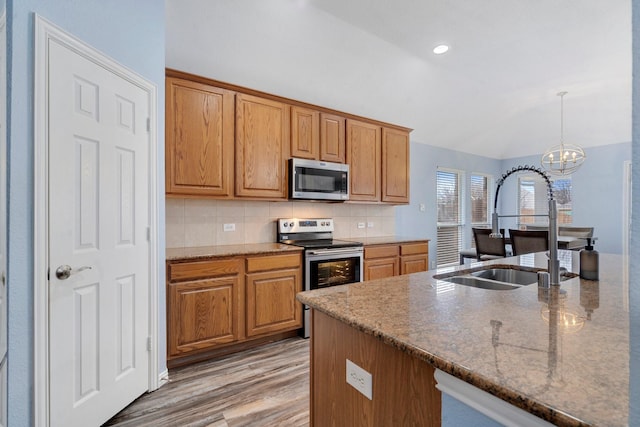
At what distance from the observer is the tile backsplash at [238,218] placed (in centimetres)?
293

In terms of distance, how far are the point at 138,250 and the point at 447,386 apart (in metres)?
1.99

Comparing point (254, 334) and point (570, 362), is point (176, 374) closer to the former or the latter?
point (254, 334)

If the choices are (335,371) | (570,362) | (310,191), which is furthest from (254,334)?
(570,362)

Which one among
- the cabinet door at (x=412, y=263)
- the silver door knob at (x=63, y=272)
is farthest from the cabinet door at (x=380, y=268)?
the silver door knob at (x=63, y=272)

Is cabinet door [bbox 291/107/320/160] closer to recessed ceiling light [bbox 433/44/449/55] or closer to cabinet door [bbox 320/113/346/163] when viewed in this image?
cabinet door [bbox 320/113/346/163]

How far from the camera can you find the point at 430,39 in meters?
3.13

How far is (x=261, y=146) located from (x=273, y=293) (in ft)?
4.64

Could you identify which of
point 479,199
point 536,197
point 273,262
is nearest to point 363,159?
point 273,262

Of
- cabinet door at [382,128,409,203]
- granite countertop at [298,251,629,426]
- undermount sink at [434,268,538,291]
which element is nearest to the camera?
granite countertop at [298,251,629,426]

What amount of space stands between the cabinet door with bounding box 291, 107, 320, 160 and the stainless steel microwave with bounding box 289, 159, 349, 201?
11cm

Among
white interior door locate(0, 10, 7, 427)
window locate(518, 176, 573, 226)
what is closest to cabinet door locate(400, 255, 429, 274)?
white interior door locate(0, 10, 7, 427)

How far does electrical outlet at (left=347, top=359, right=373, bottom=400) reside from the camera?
966 mm

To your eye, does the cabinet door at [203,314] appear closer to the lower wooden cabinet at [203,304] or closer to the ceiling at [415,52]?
the lower wooden cabinet at [203,304]

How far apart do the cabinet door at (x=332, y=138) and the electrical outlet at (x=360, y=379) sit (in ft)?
8.89
